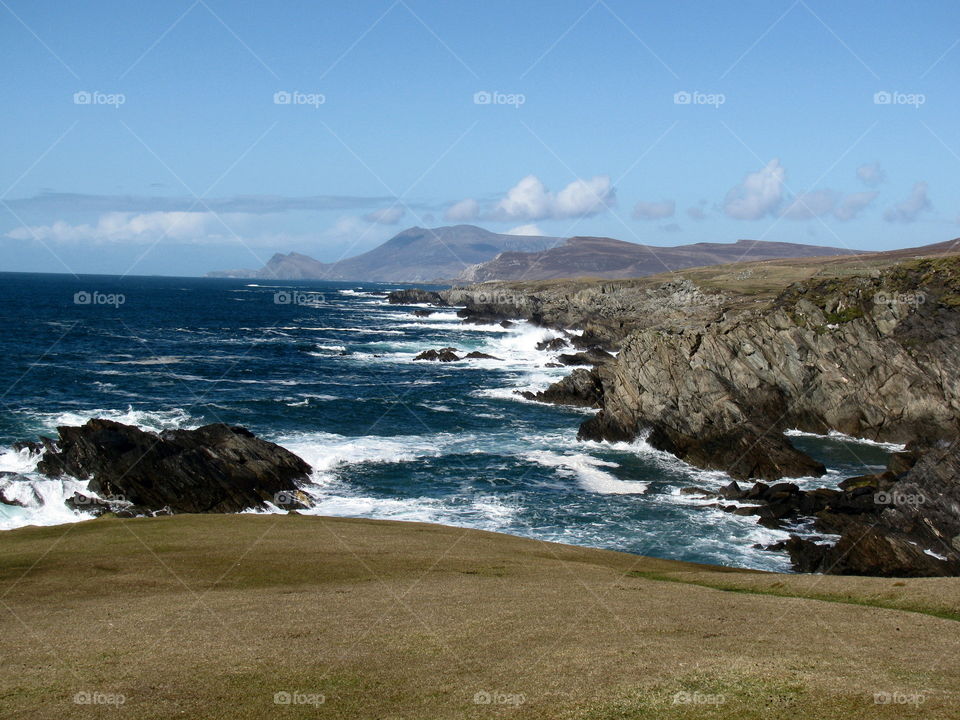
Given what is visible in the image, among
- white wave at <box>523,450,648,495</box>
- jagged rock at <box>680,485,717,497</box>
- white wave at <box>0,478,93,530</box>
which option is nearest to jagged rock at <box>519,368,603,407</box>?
white wave at <box>523,450,648,495</box>

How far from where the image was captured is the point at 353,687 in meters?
14.8

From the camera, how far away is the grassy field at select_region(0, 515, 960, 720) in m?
14.0

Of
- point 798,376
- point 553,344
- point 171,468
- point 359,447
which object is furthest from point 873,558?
point 553,344

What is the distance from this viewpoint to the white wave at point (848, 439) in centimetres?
5750

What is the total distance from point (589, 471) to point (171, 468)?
87.5 ft

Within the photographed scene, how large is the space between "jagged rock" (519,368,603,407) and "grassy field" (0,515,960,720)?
155 feet

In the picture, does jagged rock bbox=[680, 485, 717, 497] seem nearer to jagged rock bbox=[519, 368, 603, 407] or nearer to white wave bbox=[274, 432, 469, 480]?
white wave bbox=[274, 432, 469, 480]

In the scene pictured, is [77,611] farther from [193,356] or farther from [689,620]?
[193,356]

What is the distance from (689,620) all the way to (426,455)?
1453 inches

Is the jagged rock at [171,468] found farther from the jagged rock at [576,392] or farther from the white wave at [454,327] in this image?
the white wave at [454,327]

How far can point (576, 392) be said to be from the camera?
76.4 m

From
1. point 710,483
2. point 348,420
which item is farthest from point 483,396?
point 710,483

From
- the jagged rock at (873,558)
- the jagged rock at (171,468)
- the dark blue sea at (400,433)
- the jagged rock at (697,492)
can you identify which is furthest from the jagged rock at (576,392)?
the jagged rock at (873,558)

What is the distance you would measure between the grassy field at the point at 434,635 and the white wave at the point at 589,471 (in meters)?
19.7
